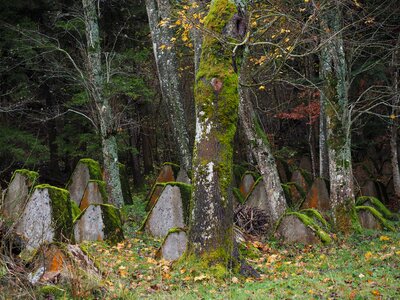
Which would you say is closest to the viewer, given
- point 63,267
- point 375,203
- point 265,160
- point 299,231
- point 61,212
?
point 63,267

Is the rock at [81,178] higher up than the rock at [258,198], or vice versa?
the rock at [81,178]

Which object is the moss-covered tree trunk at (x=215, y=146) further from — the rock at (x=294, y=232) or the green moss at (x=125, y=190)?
the green moss at (x=125, y=190)

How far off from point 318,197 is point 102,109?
285 inches

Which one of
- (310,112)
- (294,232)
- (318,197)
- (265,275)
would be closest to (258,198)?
(294,232)

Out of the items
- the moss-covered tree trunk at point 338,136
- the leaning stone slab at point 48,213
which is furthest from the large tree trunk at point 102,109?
the moss-covered tree trunk at point 338,136

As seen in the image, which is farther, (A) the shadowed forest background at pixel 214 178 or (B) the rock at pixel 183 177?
(B) the rock at pixel 183 177

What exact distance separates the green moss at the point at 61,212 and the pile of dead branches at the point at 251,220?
4.86m

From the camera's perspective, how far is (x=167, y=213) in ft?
37.9

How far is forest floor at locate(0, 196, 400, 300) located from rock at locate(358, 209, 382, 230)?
198 cm

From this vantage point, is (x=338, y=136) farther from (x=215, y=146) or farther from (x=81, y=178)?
(x=81, y=178)

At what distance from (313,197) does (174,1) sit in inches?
317

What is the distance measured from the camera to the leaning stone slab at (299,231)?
1132 centimetres

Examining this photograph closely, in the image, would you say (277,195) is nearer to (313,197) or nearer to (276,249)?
(276,249)

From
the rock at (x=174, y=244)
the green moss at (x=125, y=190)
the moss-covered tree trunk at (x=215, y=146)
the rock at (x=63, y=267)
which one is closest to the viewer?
the rock at (x=63, y=267)
